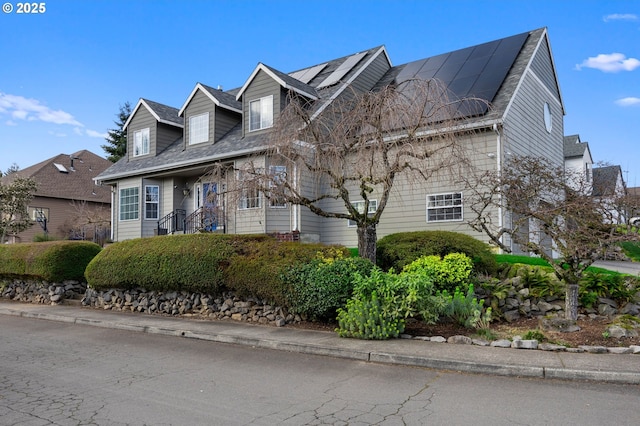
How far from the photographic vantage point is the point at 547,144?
19.0 meters

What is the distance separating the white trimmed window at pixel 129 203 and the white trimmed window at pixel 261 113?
7.10m

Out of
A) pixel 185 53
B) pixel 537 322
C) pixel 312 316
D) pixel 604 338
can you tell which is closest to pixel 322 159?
pixel 312 316

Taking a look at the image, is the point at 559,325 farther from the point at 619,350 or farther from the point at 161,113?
the point at 161,113

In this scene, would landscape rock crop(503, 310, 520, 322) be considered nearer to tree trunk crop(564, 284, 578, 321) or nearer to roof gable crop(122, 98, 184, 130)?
tree trunk crop(564, 284, 578, 321)

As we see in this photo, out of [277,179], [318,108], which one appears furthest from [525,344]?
[318,108]

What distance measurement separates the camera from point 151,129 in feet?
72.5

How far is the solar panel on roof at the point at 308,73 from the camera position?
21.8 m

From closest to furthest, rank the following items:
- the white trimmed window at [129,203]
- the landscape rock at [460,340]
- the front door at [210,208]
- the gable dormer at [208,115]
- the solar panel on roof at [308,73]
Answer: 1. the landscape rock at [460,340]
2. the front door at [210,208]
3. the gable dormer at [208,115]
4. the white trimmed window at [129,203]
5. the solar panel on roof at [308,73]

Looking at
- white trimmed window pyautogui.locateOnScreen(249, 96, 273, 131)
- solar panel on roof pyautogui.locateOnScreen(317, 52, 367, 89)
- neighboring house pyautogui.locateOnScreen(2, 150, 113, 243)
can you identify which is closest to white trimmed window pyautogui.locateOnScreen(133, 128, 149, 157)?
neighboring house pyautogui.locateOnScreen(2, 150, 113, 243)

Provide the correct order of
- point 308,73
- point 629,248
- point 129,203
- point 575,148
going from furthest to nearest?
point 575,148 → point 308,73 → point 129,203 → point 629,248

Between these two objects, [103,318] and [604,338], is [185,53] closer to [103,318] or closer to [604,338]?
[103,318]

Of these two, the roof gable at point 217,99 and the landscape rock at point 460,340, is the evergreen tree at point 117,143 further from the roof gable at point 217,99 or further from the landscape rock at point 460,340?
the landscape rock at point 460,340

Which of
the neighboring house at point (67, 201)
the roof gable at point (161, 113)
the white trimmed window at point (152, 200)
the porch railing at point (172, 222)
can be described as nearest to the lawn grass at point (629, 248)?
the porch railing at point (172, 222)

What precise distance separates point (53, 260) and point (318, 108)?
33.1 ft
